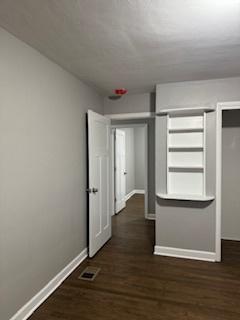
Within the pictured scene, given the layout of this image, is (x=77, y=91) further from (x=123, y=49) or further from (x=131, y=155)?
(x=131, y=155)

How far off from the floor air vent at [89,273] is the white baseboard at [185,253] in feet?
3.05

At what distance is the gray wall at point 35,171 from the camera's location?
1.81m

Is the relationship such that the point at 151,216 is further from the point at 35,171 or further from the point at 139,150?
the point at 35,171

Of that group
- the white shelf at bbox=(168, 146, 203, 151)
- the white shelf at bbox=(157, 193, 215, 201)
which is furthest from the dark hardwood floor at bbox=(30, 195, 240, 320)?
the white shelf at bbox=(168, 146, 203, 151)

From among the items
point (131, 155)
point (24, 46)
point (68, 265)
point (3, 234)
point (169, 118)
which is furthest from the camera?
point (131, 155)

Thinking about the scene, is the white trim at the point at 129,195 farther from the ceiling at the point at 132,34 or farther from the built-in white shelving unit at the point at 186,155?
the ceiling at the point at 132,34

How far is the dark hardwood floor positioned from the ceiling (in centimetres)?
241

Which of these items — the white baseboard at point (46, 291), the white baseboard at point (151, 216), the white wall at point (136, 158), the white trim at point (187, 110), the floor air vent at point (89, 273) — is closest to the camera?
the white baseboard at point (46, 291)

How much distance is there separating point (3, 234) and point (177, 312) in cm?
167

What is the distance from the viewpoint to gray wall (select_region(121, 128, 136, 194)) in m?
7.05

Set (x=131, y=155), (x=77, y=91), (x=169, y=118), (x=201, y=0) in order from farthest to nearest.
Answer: (x=131, y=155) < (x=169, y=118) < (x=77, y=91) < (x=201, y=0)

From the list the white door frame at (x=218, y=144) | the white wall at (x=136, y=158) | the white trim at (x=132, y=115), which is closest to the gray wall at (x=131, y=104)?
the white trim at (x=132, y=115)

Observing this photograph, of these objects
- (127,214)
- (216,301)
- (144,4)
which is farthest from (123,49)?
(127,214)

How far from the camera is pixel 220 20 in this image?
1646 millimetres
